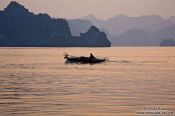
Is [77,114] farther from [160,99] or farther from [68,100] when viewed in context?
[160,99]

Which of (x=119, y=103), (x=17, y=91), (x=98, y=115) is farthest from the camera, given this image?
(x=17, y=91)

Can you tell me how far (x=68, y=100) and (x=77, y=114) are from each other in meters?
7.48

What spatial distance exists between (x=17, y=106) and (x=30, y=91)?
443 inches

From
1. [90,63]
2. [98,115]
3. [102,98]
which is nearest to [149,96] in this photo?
[102,98]

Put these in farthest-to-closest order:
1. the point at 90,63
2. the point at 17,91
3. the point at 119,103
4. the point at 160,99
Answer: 1. the point at 90,63
2. the point at 17,91
3. the point at 160,99
4. the point at 119,103

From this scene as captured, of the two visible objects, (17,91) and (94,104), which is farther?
Result: (17,91)

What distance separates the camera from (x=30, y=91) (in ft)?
149

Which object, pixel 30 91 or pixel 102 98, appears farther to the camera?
pixel 30 91

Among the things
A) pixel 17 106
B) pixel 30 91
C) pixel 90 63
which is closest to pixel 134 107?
pixel 17 106

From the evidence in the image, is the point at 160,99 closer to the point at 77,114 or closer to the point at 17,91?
the point at 77,114

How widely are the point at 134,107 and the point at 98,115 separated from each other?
456 centimetres

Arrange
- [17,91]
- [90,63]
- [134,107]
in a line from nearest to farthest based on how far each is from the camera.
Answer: [134,107]
[17,91]
[90,63]

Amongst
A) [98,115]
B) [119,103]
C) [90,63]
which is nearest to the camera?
[98,115]

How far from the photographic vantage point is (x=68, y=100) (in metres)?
38.1
